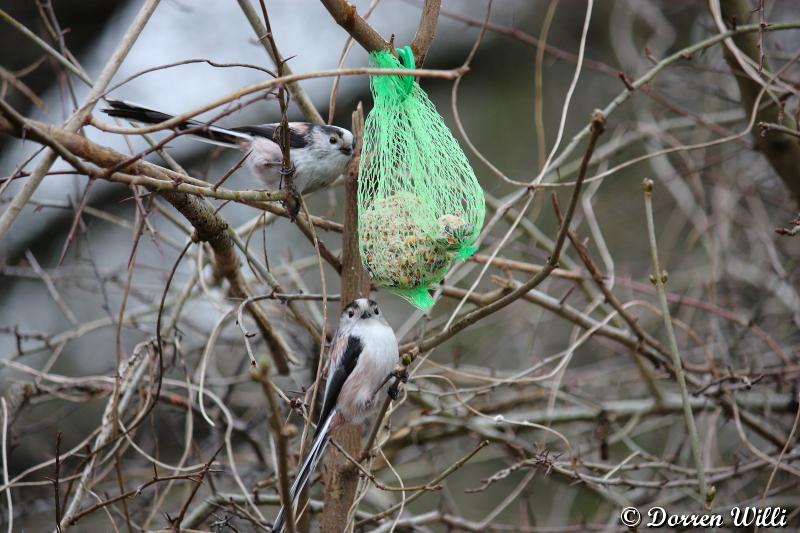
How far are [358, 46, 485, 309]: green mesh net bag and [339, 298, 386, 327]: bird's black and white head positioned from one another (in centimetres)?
16

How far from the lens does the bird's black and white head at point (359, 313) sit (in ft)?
10.1

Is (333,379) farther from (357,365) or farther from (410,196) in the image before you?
(410,196)

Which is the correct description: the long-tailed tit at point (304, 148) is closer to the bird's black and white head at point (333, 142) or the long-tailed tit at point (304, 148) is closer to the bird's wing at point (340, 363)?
the bird's black and white head at point (333, 142)

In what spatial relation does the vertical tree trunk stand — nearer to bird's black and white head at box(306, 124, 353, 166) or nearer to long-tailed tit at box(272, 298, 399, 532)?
long-tailed tit at box(272, 298, 399, 532)

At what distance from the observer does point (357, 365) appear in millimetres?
3213

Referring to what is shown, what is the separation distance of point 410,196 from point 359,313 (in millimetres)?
539

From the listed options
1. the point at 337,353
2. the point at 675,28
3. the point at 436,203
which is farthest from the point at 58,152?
the point at 675,28

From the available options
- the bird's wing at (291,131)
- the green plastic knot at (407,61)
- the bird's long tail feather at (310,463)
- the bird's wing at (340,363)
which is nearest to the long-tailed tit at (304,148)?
the bird's wing at (291,131)

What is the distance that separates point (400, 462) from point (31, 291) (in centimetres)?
365

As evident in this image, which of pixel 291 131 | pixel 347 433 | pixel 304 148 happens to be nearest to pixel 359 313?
pixel 347 433

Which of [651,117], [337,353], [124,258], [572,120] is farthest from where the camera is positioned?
[572,120]

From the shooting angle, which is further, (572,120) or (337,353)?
(572,120)

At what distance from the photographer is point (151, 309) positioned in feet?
13.8

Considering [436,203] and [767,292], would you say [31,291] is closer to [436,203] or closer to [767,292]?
[436,203]
